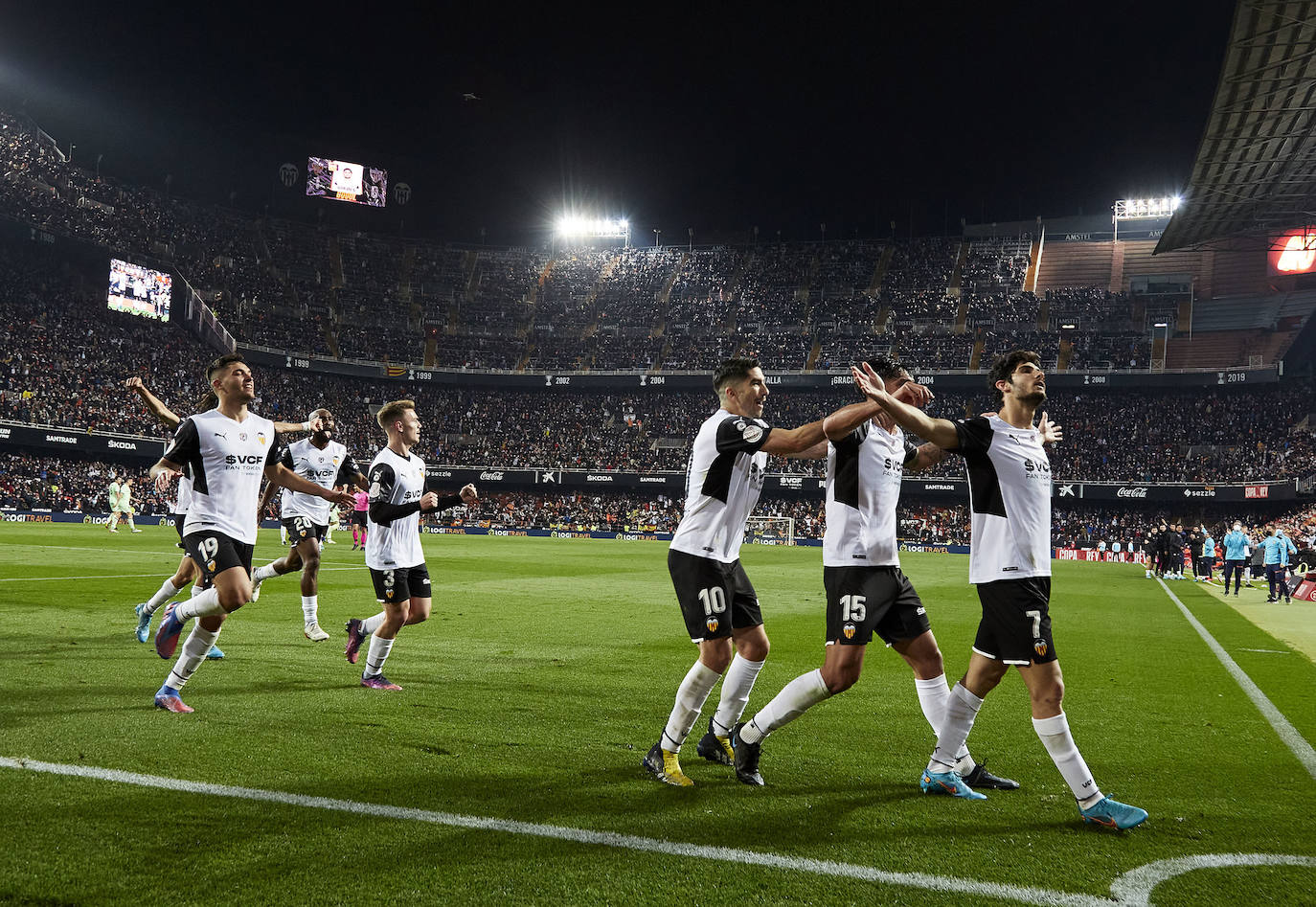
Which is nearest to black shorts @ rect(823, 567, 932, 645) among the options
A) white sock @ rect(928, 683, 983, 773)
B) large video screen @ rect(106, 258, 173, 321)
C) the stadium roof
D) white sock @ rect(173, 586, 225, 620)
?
white sock @ rect(928, 683, 983, 773)

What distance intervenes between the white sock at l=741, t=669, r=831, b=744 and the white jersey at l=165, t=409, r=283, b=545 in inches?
172

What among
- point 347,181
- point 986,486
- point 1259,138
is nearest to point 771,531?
point 1259,138

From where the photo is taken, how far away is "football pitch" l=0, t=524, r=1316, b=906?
3.78 meters

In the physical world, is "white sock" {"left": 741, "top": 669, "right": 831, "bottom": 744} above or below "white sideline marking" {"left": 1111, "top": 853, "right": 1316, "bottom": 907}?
above

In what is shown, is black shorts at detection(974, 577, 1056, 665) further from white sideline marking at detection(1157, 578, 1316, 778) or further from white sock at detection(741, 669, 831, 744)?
white sideline marking at detection(1157, 578, 1316, 778)

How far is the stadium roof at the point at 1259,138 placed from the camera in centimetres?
2467

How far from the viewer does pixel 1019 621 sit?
4.89 meters

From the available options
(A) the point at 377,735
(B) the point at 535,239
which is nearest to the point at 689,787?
(A) the point at 377,735

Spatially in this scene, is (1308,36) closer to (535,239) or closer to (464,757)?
(464,757)

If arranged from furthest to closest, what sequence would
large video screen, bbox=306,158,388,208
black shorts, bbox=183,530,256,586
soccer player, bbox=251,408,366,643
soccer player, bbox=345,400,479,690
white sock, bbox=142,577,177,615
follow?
1. large video screen, bbox=306,158,388,208
2. soccer player, bbox=251,408,366,643
3. white sock, bbox=142,577,177,615
4. soccer player, bbox=345,400,479,690
5. black shorts, bbox=183,530,256,586

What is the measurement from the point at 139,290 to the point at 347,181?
2368cm

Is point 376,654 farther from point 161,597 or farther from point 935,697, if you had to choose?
point 935,697

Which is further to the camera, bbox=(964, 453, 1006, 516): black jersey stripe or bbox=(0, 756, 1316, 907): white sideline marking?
bbox=(964, 453, 1006, 516): black jersey stripe

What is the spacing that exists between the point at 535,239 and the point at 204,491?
74444 mm
